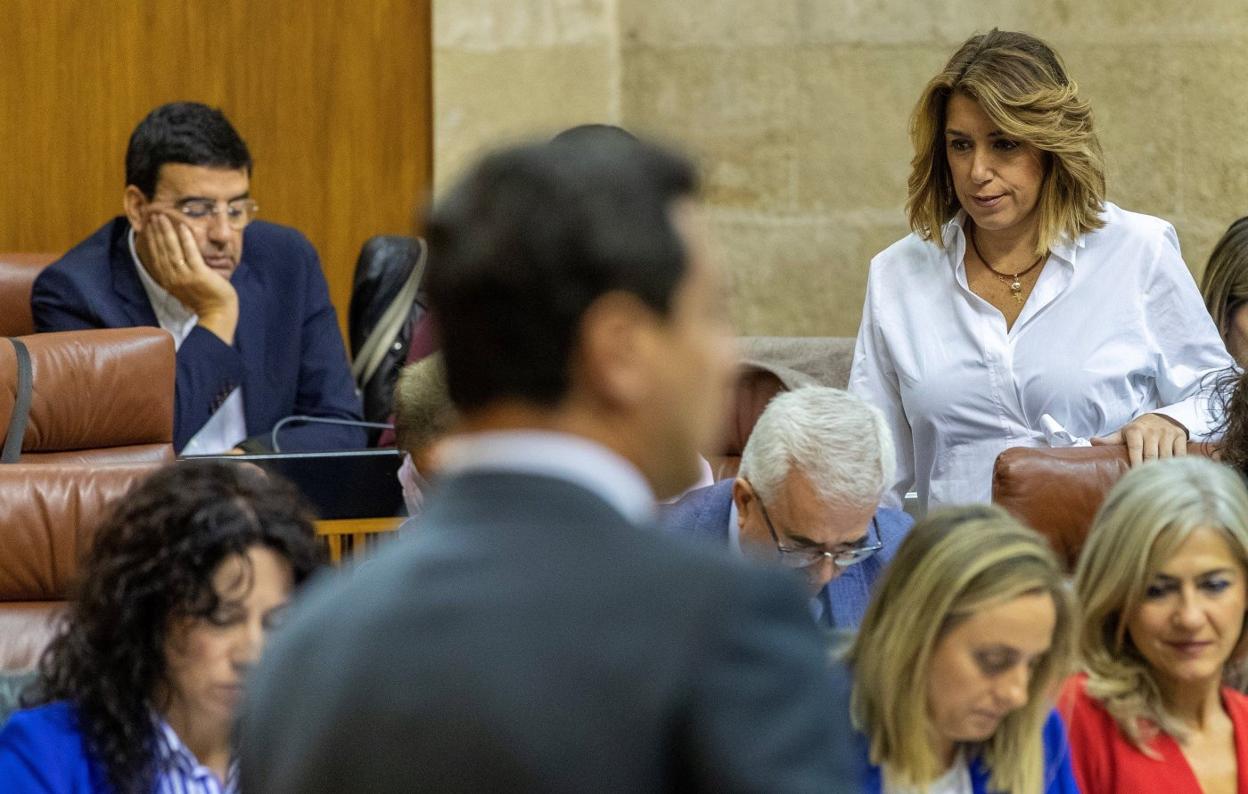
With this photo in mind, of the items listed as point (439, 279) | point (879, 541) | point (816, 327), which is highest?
point (439, 279)

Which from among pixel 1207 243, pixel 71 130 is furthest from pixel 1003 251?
pixel 71 130

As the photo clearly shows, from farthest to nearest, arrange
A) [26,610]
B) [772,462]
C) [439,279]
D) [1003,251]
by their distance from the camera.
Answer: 1. [1003,251]
2. [26,610]
3. [772,462]
4. [439,279]

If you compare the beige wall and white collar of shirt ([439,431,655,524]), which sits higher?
white collar of shirt ([439,431,655,524])

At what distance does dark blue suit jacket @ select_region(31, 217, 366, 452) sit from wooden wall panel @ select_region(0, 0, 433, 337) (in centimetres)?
117

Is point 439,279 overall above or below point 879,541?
above

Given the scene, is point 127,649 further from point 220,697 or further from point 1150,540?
point 1150,540

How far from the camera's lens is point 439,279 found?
945 mm

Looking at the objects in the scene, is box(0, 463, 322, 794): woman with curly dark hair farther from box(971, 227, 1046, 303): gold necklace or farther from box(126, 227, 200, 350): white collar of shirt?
box(126, 227, 200, 350): white collar of shirt

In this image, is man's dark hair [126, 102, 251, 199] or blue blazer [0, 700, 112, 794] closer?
blue blazer [0, 700, 112, 794]

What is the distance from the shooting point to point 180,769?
207 centimetres

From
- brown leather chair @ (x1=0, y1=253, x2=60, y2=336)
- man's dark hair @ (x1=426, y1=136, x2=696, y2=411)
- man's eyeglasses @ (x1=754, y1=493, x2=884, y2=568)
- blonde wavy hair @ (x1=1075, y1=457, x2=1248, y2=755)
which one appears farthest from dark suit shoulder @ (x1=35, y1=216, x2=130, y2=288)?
man's dark hair @ (x1=426, y1=136, x2=696, y2=411)

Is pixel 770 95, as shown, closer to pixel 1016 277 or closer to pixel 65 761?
pixel 1016 277

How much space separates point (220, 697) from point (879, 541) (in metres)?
1.08

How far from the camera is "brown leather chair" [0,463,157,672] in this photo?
299 cm
